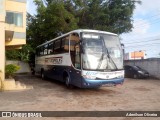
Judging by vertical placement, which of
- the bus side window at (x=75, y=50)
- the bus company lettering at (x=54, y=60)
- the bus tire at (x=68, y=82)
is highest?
the bus side window at (x=75, y=50)

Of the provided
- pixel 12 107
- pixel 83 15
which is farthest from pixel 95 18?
pixel 12 107

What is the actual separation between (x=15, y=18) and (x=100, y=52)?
1158cm

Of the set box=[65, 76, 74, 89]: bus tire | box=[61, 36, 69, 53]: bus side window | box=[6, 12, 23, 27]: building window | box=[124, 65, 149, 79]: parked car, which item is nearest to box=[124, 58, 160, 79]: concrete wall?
box=[124, 65, 149, 79]: parked car

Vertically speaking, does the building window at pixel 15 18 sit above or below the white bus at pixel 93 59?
above

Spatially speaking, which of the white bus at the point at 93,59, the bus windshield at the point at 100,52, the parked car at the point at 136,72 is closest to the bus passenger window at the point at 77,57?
the white bus at the point at 93,59

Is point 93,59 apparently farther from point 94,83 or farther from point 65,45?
point 65,45

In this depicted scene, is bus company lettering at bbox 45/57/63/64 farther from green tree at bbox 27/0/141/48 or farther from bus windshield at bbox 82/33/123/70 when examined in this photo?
green tree at bbox 27/0/141/48

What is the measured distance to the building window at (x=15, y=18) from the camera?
21295 mm

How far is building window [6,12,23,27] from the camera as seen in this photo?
2130 centimetres

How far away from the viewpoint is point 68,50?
583 inches

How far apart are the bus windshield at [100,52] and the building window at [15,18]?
33.9 feet

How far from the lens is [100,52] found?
1308 centimetres

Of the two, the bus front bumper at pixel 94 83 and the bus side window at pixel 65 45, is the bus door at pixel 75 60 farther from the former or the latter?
the bus side window at pixel 65 45

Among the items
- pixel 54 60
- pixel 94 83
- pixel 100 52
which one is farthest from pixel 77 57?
pixel 54 60
